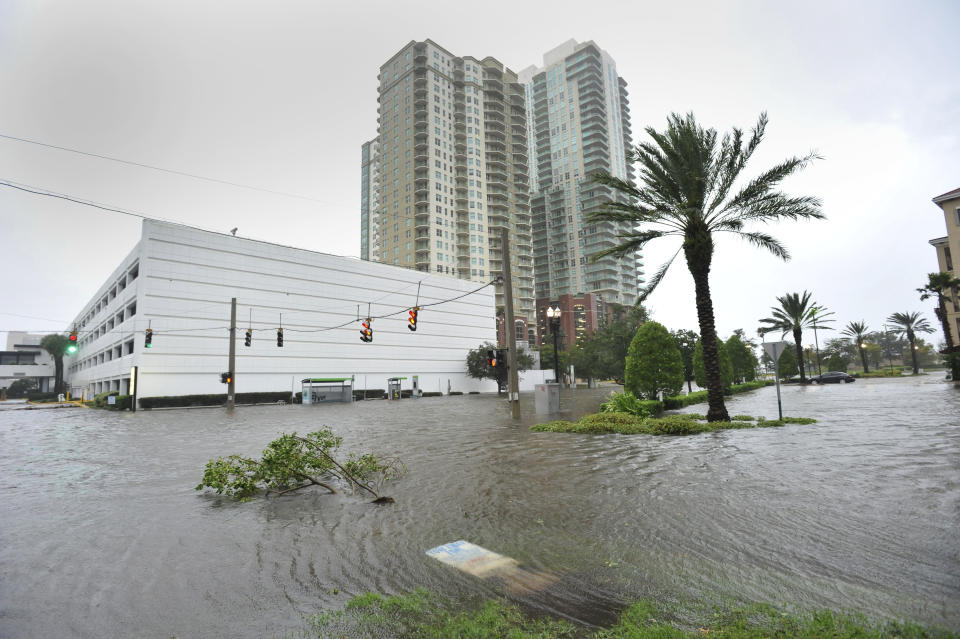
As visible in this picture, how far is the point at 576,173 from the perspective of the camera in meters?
142

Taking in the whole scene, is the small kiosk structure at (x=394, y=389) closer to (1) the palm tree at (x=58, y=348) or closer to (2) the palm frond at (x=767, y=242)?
(2) the palm frond at (x=767, y=242)

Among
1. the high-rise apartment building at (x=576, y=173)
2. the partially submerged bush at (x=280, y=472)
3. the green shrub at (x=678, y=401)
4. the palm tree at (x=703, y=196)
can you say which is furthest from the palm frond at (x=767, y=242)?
the high-rise apartment building at (x=576, y=173)

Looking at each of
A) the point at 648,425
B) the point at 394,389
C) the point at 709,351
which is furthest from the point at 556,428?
the point at 394,389

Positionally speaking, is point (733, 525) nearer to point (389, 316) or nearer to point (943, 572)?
point (943, 572)

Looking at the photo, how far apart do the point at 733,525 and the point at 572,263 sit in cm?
14121

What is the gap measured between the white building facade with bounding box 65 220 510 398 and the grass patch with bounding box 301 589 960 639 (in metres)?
44.8

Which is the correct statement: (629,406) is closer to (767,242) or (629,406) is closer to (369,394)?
(767,242)

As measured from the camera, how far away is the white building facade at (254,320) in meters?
47.4

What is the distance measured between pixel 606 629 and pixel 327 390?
4958cm

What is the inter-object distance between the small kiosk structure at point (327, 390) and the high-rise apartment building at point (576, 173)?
8703 centimetres

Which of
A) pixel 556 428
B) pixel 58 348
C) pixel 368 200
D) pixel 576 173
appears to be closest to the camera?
pixel 556 428

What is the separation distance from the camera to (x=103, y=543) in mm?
5062

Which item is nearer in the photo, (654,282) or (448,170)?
(654,282)

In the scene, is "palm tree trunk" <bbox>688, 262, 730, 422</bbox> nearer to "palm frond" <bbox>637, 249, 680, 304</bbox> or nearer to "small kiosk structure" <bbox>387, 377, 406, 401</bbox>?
"palm frond" <bbox>637, 249, 680, 304</bbox>
